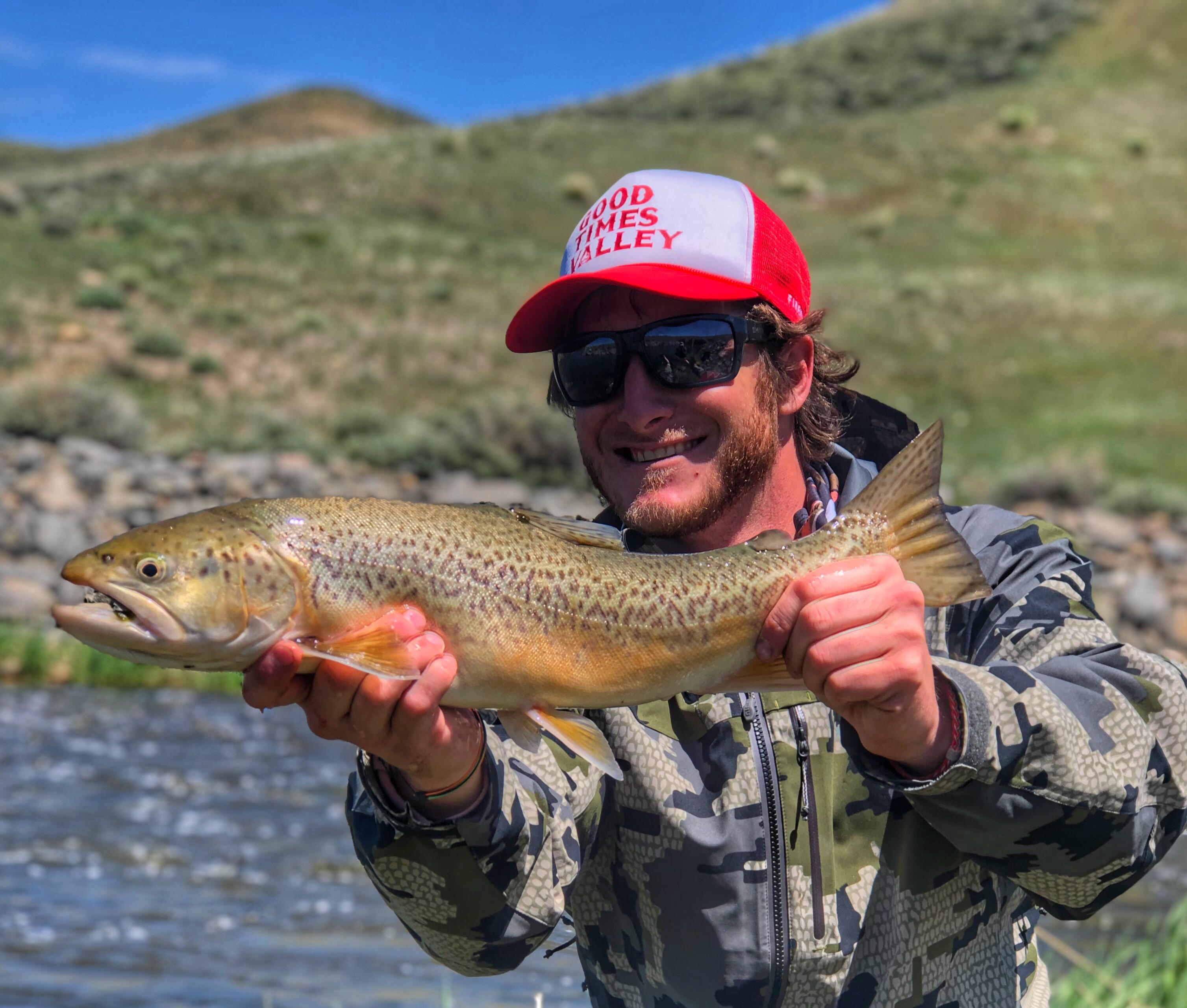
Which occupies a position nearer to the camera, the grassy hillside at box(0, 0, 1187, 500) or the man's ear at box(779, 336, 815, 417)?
the man's ear at box(779, 336, 815, 417)

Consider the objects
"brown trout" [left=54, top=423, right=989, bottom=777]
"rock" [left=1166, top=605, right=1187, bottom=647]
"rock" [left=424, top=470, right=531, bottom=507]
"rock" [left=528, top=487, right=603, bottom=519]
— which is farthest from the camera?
"rock" [left=424, top=470, right=531, bottom=507]

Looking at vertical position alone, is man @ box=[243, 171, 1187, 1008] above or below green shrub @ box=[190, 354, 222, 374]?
below

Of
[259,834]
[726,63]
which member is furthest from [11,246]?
[726,63]

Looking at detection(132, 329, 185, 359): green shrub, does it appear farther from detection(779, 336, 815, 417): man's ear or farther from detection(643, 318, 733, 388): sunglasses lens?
detection(643, 318, 733, 388): sunglasses lens

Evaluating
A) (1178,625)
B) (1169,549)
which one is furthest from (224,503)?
(1169,549)

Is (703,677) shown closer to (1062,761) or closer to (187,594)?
(1062,761)

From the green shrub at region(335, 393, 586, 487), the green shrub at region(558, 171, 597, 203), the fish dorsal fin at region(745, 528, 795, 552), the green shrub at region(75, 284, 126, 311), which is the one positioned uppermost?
the green shrub at region(558, 171, 597, 203)

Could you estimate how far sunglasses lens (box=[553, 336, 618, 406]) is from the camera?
10.6 feet

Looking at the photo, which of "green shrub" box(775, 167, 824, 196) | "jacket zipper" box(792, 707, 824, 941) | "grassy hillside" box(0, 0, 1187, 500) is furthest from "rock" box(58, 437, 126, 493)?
"green shrub" box(775, 167, 824, 196)

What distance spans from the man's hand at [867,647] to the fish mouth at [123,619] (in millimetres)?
1003

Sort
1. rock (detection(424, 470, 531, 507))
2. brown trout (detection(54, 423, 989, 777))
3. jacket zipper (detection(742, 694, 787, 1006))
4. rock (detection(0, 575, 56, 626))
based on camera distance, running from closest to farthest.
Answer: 1. brown trout (detection(54, 423, 989, 777))
2. jacket zipper (detection(742, 694, 787, 1006))
3. rock (detection(0, 575, 56, 626))
4. rock (detection(424, 470, 531, 507))

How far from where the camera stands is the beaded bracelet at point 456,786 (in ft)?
8.44

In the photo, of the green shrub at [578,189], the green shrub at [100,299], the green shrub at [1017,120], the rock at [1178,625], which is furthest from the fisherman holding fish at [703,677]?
the green shrub at [1017,120]

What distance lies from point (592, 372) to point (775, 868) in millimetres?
1180
